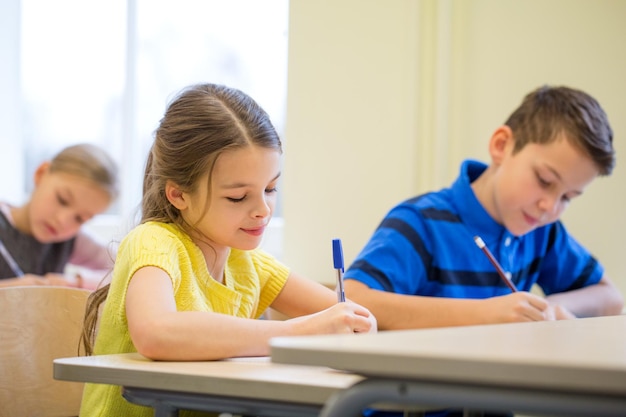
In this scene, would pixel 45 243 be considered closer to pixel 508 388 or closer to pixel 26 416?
pixel 26 416

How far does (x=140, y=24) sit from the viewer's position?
148 inches

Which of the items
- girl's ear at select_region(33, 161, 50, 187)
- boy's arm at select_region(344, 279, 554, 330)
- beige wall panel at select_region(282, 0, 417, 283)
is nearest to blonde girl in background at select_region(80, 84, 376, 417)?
boy's arm at select_region(344, 279, 554, 330)

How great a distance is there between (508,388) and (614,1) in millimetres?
1924

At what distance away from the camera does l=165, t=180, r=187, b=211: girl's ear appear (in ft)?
4.71

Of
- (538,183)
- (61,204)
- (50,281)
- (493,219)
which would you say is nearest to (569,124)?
(538,183)

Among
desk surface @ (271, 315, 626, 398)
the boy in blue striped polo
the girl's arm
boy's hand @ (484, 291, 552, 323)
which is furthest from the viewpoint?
the boy in blue striped polo

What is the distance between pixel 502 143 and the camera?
2064mm

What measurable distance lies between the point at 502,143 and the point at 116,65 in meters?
2.28

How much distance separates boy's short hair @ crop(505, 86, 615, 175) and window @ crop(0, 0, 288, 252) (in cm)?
161

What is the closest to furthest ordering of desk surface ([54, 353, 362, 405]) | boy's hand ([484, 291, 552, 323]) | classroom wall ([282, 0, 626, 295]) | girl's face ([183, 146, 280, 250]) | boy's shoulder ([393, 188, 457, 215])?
1. desk surface ([54, 353, 362, 405])
2. girl's face ([183, 146, 280, 250])
3. boy's hand ([484, 291, 552, 323])
4. boy's shoulder ([393, 188, 457, 215])
5. classroom wall ([282, 0, 626, 295])

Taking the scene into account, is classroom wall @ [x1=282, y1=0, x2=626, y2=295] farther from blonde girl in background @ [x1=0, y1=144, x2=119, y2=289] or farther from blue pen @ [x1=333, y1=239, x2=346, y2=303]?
blue pen @ [x1=333, y1=239, x2=346, y2=303]

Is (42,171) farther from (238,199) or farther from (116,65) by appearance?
(238,199)

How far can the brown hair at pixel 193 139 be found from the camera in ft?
4.61

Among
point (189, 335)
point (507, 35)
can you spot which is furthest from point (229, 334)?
point (507, 35)
